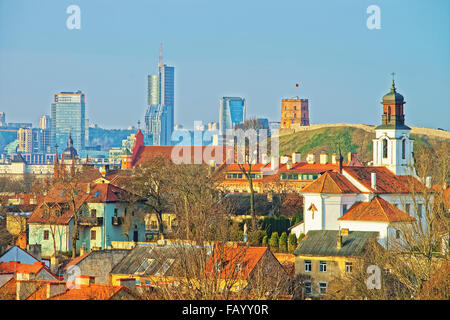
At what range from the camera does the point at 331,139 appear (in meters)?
116

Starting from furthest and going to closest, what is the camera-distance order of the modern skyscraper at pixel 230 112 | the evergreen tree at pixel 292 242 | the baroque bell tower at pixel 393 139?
the modern skyscraper at pixel 230 112
the baroque bell tower at pixel 393 139
the evergreen tree at pixel 292 242

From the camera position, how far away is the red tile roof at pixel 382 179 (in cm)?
4635

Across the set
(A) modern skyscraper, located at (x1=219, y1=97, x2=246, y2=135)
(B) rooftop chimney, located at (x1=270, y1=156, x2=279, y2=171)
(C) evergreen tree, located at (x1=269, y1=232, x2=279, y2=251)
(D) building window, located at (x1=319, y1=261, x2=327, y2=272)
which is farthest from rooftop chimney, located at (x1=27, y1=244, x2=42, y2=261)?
(A) modern skyscraper, located at (x1=219, y1=97, x2=246, y2=135)

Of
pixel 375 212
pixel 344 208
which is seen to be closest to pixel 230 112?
pixel 344 208

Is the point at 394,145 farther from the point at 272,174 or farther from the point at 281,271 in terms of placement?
the point at 272,174

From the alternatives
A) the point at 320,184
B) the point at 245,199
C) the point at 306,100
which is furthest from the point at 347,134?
the point at 320,184

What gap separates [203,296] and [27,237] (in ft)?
96.6

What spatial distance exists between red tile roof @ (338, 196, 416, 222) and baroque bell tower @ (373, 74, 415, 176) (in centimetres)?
589

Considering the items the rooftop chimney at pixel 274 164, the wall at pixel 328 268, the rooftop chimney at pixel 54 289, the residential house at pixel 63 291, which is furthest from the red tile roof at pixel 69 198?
the rooftop chimney at pixel 274 164

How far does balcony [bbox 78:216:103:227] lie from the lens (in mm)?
46000

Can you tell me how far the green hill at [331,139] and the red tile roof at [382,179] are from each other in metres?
52.2

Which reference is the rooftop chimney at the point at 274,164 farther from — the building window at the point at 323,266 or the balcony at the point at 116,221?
the building window at the point at 323,266

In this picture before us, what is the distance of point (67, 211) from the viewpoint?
1839 inches

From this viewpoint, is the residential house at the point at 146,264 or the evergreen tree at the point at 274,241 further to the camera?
the evergreen tree at the point at 274,241
